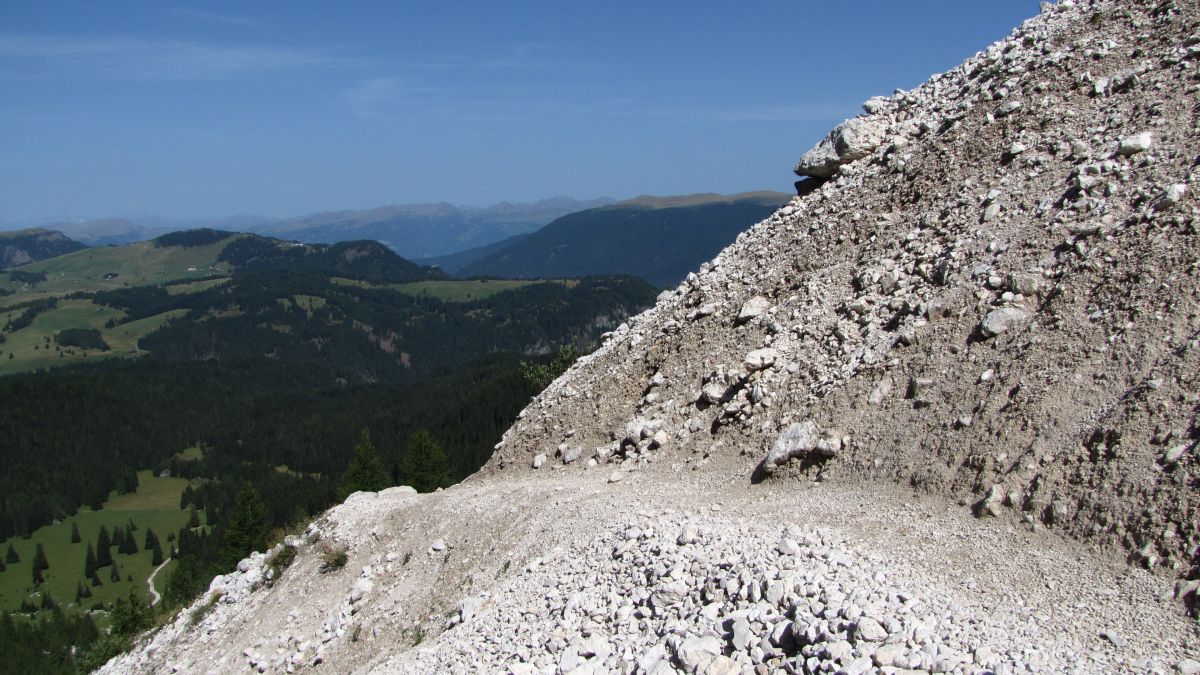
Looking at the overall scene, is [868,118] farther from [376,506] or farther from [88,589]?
[88,589]

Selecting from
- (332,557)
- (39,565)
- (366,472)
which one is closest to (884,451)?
(332,557)

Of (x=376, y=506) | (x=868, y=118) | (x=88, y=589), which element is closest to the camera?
(x=376, y=506)

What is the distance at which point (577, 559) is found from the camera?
18672 millimetres

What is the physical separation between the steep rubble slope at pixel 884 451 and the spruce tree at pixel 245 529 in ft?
128

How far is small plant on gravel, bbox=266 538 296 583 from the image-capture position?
92.8ft

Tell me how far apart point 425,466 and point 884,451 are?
58.3 m

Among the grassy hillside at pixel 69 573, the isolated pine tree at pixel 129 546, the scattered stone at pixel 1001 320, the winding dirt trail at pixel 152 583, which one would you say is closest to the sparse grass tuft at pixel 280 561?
the scattered stone at pixel 1001 320

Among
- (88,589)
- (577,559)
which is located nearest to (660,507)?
(577,559)

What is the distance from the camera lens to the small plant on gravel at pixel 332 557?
25859 mm

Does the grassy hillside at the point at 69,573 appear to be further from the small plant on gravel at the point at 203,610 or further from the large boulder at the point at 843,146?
the large boulder at the point at 843,146

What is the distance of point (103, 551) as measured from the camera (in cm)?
17638

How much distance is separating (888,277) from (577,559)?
12.8 meters

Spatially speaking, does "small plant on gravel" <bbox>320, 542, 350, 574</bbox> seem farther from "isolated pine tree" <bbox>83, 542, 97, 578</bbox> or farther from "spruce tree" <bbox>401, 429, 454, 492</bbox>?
"isolated pine tree" <bbox>83, 542, 97, 578</bbox>

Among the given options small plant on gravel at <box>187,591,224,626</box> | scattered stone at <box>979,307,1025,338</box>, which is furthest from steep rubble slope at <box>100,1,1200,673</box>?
small plant on gravel at <box>187,591,224,626</box>
